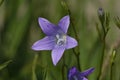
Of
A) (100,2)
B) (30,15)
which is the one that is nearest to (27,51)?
(30,15)

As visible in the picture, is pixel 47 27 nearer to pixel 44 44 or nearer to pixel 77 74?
pixel 44 44

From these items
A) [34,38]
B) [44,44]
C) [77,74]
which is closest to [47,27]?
[44,44]

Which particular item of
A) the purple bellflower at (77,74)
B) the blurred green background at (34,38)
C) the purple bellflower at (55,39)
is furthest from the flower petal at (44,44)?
the blurred green background at (34,38)

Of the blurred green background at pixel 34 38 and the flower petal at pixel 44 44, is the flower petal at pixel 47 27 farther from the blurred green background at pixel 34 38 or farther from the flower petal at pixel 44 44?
the blurred green background at pixel 34 38

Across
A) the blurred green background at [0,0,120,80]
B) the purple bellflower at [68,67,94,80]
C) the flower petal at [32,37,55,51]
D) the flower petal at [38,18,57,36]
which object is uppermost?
the flower petal at [38,18,57,36]

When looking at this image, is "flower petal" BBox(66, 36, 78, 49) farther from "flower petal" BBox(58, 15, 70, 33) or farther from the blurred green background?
the blurred green background

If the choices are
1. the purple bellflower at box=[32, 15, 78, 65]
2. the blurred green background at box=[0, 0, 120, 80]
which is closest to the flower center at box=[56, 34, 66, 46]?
the purple bellflower at box=[32, 15, 78, 65]

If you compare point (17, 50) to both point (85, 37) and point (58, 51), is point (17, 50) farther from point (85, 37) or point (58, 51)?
point (58, 51)
